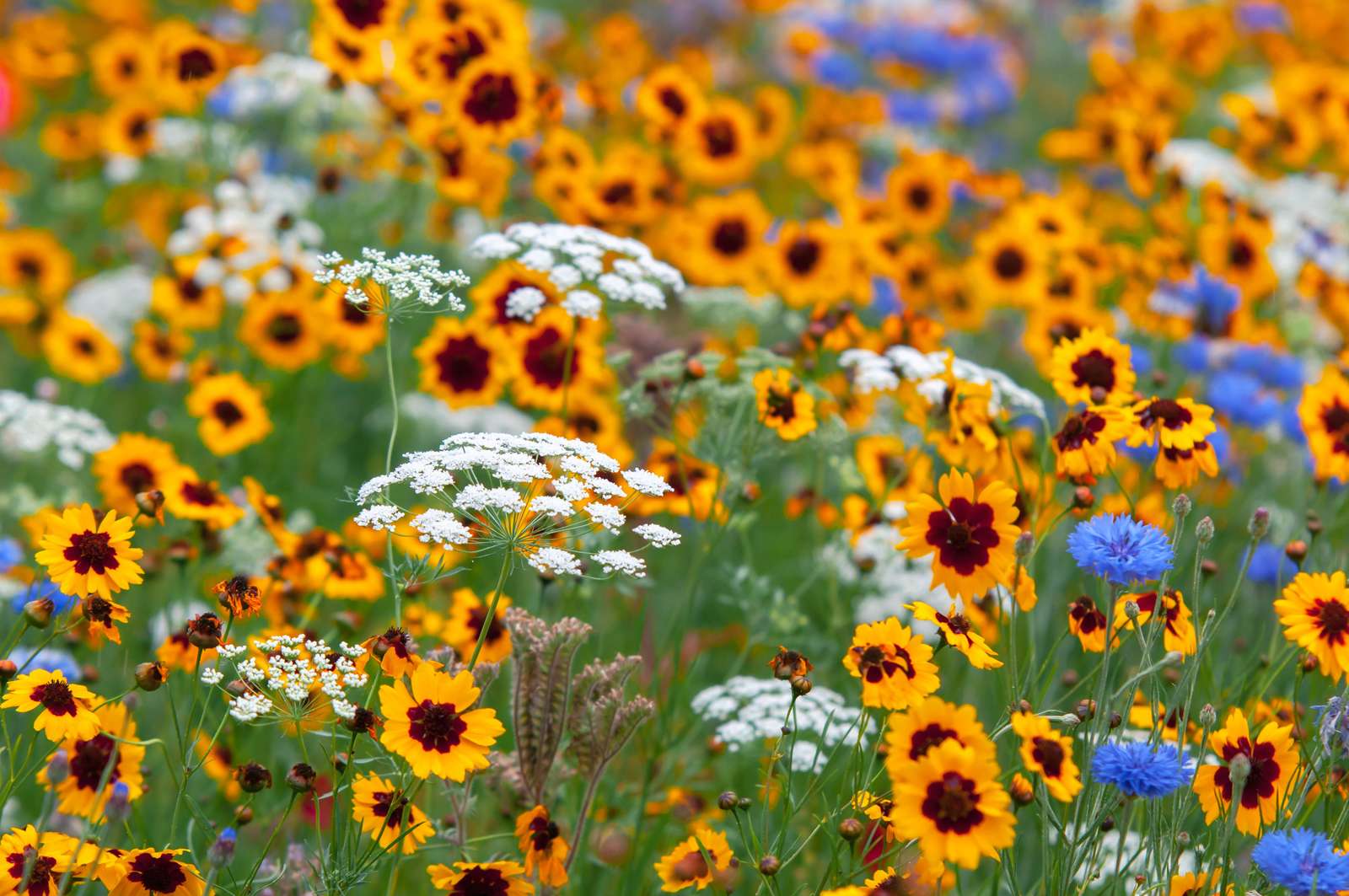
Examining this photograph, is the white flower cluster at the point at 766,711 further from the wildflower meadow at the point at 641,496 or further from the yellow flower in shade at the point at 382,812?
the yellow flower in shade at the point at 382,812

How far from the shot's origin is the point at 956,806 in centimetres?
232

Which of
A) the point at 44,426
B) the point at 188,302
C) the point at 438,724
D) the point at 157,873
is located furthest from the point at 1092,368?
the point at 188,302

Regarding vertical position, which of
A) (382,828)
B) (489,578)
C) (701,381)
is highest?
(701,381)

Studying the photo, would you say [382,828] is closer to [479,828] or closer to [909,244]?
[479,828]

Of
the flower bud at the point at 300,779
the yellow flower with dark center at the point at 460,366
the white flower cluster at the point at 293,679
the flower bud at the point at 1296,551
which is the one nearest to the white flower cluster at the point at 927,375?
the flower bud at the point at 1296,551

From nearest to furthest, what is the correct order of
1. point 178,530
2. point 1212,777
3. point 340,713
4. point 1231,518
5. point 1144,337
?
point 340,713 < point 1212,777 < point 178,530 < point 1231,518 < point 1144,337

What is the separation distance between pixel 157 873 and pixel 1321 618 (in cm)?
237

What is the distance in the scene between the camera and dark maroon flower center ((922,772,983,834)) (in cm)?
232

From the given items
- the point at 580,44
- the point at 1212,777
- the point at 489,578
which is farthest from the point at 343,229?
the point at 580,44

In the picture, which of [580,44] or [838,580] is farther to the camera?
[580,44]

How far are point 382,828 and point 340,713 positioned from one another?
0.30 metres

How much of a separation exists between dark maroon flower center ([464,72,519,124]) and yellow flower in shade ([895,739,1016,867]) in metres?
3.31

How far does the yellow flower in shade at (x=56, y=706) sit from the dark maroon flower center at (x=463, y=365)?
199 centimetres

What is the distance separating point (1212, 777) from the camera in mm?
2852
